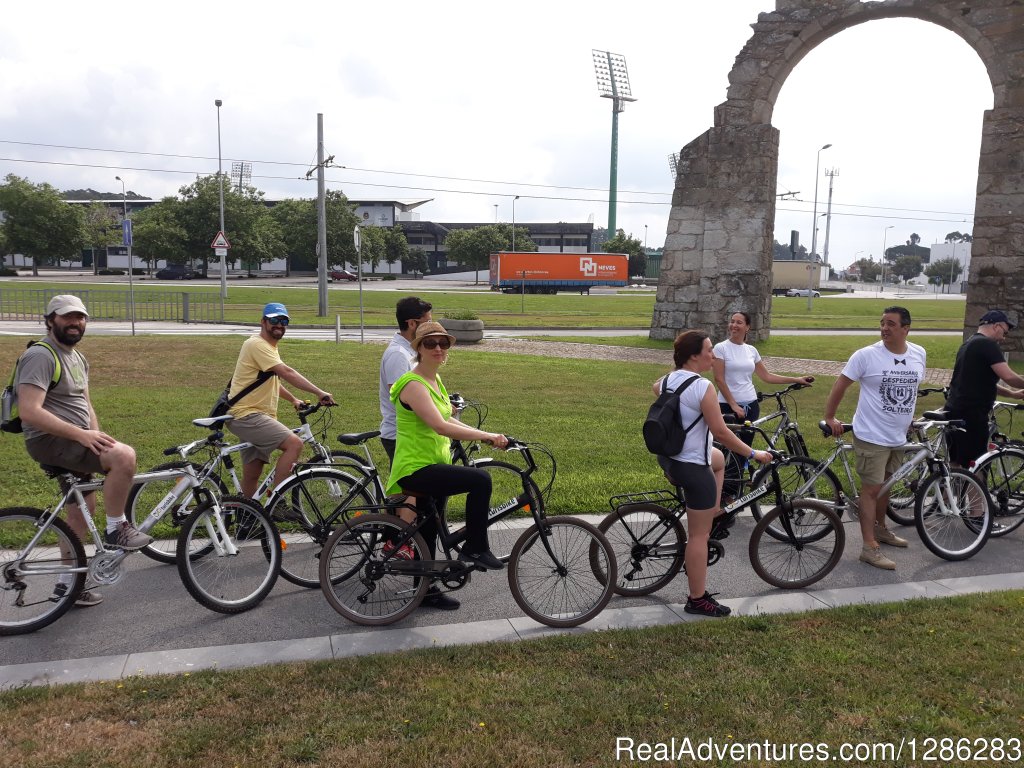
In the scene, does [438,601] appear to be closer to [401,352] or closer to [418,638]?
[418,638]

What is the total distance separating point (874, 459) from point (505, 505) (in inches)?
116

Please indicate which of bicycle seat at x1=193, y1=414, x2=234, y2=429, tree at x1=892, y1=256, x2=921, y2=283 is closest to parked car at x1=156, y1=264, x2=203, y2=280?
bicycle seat at x1=193, y1=414, x2=234, y2=429

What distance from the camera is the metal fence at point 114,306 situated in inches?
1193

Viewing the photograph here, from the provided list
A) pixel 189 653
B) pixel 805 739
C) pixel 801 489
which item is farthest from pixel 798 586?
pixel 189 653

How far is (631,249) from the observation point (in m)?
106

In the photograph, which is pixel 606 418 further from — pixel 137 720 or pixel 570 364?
pixel 137 720

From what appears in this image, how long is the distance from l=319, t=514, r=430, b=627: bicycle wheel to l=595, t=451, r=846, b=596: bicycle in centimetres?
131

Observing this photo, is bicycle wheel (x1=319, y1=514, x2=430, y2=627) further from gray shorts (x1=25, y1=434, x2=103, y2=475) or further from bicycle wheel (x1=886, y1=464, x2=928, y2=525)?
bicycle wheel (x1=886, y1=464, x2=928, y2=525)

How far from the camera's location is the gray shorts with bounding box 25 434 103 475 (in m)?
4.76

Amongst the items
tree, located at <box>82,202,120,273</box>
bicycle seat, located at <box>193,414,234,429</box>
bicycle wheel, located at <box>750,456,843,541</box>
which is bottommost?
bicycle wheel, located at <box>750,456,843,541</box>

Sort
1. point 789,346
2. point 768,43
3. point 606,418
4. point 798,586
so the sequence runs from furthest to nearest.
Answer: point 789,346 → point 768,43 → point 606,418 → point 798,586

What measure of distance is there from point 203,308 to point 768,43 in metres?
25.0

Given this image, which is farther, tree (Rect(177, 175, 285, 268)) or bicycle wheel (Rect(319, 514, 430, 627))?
tree (Rect(177, 175, 285, 268))

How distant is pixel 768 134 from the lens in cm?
2045
